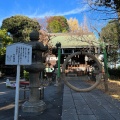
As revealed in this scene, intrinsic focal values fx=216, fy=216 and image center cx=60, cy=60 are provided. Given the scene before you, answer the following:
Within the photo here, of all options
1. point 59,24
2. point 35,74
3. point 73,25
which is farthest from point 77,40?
point 59,24

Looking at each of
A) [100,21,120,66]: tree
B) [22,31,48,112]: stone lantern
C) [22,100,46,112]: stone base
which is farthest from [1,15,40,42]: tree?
[22,100,46,112]: stone base

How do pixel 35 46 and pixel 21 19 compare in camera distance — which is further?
pixel 21 19

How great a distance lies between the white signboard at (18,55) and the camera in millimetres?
4875

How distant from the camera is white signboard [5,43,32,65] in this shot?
488cm

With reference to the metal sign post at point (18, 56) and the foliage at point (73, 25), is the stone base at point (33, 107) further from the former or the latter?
the foliage at point (73, 25)

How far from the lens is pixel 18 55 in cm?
490

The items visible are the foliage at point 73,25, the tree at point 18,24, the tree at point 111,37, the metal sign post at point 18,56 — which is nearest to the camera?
the metal sign post at point 18,56

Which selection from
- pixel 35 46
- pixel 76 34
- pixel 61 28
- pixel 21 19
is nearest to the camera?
pixel 35 46

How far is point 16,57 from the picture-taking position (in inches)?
192

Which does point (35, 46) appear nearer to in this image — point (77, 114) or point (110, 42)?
point (77, 114)

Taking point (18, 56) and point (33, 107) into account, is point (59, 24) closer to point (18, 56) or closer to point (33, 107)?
point (33, 107)

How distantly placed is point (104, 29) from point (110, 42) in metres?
1.89

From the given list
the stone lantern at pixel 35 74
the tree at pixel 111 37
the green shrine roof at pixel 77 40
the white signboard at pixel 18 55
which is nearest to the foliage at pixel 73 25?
the green shrine roof at pixel 77 40

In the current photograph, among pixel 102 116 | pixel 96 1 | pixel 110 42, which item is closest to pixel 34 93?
pixel 102 116
